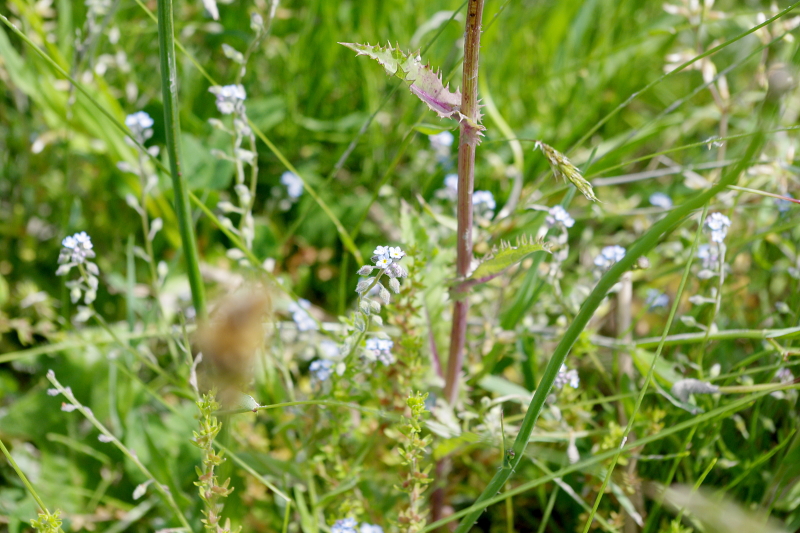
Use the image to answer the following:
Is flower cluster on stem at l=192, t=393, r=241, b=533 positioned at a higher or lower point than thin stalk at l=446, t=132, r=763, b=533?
lower

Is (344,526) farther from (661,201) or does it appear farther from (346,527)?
(661,201)

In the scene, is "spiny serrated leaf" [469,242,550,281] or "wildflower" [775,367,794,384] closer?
"spiny serrated leaf" [469,242,550,281]

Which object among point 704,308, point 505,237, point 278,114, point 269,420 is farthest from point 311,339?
point 704,308

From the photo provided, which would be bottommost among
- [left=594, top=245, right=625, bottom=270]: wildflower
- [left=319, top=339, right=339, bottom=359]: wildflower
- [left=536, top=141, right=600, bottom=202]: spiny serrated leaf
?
[left=319, top=339, right=339, bottom=359]: wildflower

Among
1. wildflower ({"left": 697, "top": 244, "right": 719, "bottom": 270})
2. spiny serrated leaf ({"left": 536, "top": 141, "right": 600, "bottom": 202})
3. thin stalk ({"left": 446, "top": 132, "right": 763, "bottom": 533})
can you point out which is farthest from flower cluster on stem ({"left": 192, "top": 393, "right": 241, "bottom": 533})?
wildflower ({"left": 697, "top": 244, "right": 719, "bottom": 270})

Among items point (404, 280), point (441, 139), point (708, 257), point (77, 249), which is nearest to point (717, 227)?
point (708, 257)

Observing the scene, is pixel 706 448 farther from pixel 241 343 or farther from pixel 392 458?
pixel 241 343

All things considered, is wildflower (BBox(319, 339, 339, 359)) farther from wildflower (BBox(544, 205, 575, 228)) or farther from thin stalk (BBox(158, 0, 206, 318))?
wildflower (BBox(544, 205, 575, 228))
